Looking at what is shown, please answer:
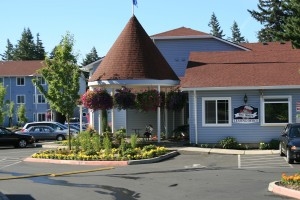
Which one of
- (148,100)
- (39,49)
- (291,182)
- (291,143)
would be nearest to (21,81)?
(39,49)

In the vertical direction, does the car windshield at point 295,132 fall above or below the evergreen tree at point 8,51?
below

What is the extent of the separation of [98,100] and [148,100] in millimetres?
2658

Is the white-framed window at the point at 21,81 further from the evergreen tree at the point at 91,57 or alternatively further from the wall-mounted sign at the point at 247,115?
the wall-mounted sign at the point at 247,115

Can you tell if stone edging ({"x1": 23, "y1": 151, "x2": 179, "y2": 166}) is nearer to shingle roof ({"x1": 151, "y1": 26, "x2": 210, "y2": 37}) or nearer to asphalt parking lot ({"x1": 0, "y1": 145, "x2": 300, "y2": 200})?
asphalt parking lot ({"x1": 0, "y1": 145, "x2": 300, "y2": 200})

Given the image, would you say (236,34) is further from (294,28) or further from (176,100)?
(176,100)

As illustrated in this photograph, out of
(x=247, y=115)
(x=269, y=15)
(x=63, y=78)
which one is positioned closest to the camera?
(x=63, y=78)

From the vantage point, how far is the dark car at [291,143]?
59.7ft

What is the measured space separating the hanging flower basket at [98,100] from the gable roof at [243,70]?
4125mm

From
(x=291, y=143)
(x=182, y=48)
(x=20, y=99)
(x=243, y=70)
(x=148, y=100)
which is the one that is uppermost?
(x=182, y=48)

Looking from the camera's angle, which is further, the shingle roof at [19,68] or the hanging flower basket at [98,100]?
the shingle roof at [19,68]

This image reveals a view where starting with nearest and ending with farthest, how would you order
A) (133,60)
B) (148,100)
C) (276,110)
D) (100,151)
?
(100,151) < (276,110) < (148,100) < (133,60)

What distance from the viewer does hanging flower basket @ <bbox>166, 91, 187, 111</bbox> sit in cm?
2816

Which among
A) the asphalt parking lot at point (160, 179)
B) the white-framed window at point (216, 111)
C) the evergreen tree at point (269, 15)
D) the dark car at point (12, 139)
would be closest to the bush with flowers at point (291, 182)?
the asphalt parking lot at point (160, 179)

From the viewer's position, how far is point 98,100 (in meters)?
26.6
